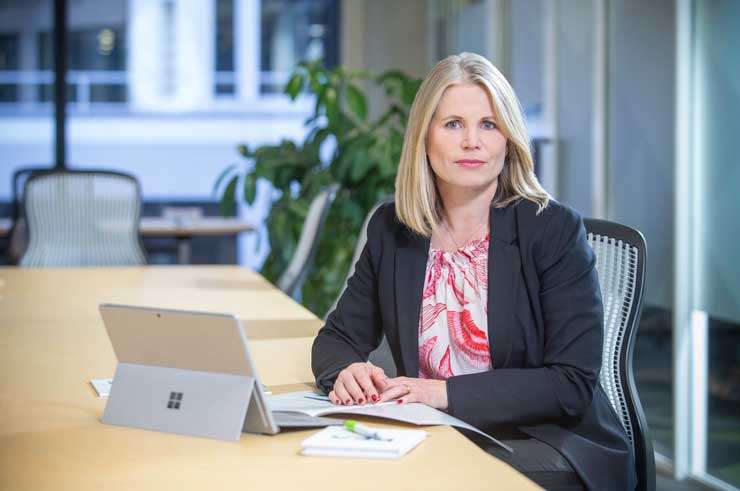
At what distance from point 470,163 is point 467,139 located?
44mm

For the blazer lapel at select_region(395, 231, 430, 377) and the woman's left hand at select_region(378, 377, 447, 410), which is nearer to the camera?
the woman's left hand at select_region(378, 377, 447, 410)

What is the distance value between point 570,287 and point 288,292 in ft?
6.87

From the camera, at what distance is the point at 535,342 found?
6.02 ft

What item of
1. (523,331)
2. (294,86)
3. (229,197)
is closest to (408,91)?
(294,86)

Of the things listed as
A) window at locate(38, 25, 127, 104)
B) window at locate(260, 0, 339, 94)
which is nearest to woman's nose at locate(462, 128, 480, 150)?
window at locate(260, 0, 339, 94)

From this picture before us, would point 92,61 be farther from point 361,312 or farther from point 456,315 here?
point 456,315

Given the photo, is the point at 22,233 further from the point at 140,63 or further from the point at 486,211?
the point at 486,211

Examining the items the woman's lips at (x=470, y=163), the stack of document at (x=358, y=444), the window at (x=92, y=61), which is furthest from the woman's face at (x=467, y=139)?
the window at (x=92, y=61)

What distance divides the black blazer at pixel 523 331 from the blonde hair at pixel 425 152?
1.8 inches

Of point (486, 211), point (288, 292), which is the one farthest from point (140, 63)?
point (486, 211)

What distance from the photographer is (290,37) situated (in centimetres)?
866

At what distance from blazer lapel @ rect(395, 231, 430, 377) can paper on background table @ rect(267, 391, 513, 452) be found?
0.23 meters

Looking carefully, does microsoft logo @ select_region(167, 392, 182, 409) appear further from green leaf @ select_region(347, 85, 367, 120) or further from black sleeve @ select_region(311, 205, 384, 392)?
green leaf @ select_region(347, 85, 367, 120)

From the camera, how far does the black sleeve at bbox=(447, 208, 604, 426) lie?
1711mm
